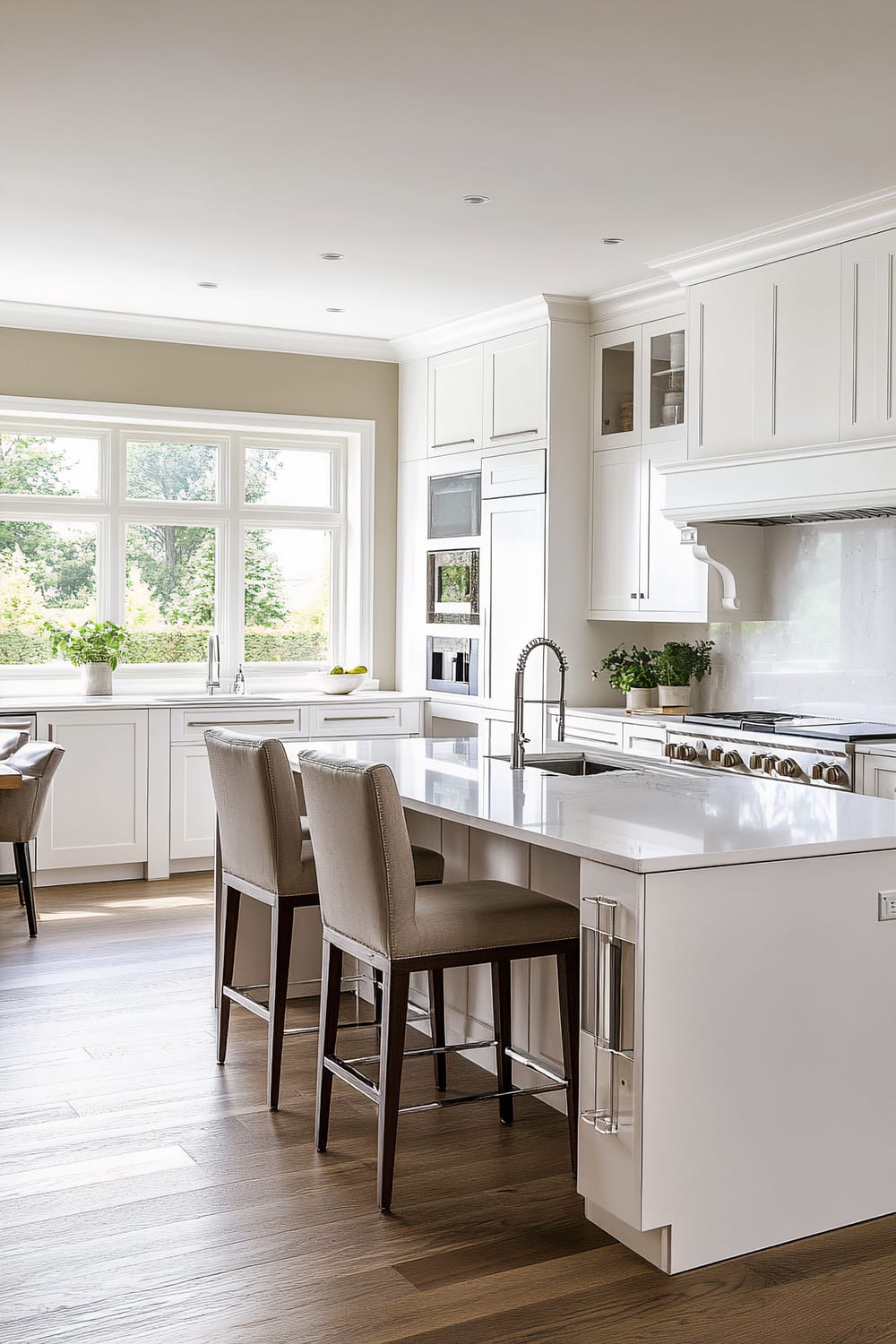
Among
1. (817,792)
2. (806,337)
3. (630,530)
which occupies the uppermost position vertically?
(806,337)

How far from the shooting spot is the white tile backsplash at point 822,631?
4.86m

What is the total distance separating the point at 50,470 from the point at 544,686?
9.02 feet

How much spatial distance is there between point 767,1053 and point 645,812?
23.5 inches

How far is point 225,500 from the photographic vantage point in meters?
6.91

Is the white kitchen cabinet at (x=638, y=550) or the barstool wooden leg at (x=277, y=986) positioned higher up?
the white kitchen cabinet at (x=638, y=550)

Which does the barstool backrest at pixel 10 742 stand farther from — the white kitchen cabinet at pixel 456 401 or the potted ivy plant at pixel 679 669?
the potted ivy plant at pixel 679 669

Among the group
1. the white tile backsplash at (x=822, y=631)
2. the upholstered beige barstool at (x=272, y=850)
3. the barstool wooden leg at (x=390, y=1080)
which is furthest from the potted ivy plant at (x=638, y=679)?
the barstool wooden leg at (x=390, y=1080)

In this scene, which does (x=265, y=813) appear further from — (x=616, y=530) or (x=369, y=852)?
(x=616, y=530)

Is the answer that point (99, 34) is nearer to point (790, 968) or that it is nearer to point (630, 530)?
point (790, 968)

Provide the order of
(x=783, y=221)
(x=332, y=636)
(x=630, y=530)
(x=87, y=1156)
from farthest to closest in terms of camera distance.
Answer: (x=332, y=636), (x=630, y=530), (x=783, y=221), (x=87, y=1156)

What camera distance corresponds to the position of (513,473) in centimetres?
605

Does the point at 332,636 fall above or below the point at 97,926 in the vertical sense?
above

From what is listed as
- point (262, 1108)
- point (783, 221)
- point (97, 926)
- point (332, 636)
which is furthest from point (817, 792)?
point (332, 636)

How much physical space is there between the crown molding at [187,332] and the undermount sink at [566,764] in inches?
140
